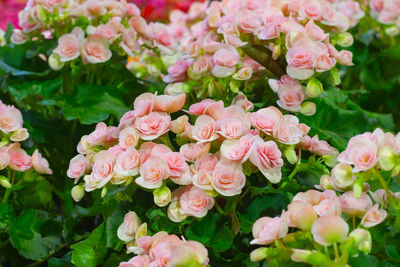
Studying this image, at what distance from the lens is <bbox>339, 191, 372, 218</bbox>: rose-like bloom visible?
72cm

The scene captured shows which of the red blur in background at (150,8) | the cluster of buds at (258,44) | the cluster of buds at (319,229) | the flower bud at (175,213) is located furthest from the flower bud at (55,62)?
the red blur in background at (150,8)

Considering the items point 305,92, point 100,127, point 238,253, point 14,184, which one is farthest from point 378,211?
point 14,184

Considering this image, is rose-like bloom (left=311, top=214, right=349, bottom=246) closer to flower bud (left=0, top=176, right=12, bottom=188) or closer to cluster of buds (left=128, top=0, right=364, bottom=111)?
cluster of buds (left=128, top=0, right=364, bottom=111)

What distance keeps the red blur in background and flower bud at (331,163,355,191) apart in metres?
2.04

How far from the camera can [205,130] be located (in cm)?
82

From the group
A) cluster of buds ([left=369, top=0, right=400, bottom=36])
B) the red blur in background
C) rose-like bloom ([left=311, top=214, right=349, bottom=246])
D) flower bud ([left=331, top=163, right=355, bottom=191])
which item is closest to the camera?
rose-like bloom ([left=311, top=214, right=349, bottom=246])

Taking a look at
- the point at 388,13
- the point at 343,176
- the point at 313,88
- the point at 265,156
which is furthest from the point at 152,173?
the point at 388,13

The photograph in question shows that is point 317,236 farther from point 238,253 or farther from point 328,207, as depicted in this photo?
point 238,253

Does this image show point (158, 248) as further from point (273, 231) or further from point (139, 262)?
point (273, 231)

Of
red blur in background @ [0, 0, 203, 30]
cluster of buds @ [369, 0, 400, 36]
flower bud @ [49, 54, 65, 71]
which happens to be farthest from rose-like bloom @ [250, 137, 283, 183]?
red blur in background @ [0, 0, 203, 30]

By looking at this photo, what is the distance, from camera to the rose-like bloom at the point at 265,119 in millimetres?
830

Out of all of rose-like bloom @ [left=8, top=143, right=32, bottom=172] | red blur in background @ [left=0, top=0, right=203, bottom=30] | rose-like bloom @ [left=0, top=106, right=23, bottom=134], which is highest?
rose-like bloom @ [left=0, top=106, right=23, bottom=134]

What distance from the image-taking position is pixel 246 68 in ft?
3.44

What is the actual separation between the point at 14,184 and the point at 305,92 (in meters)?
0.65
